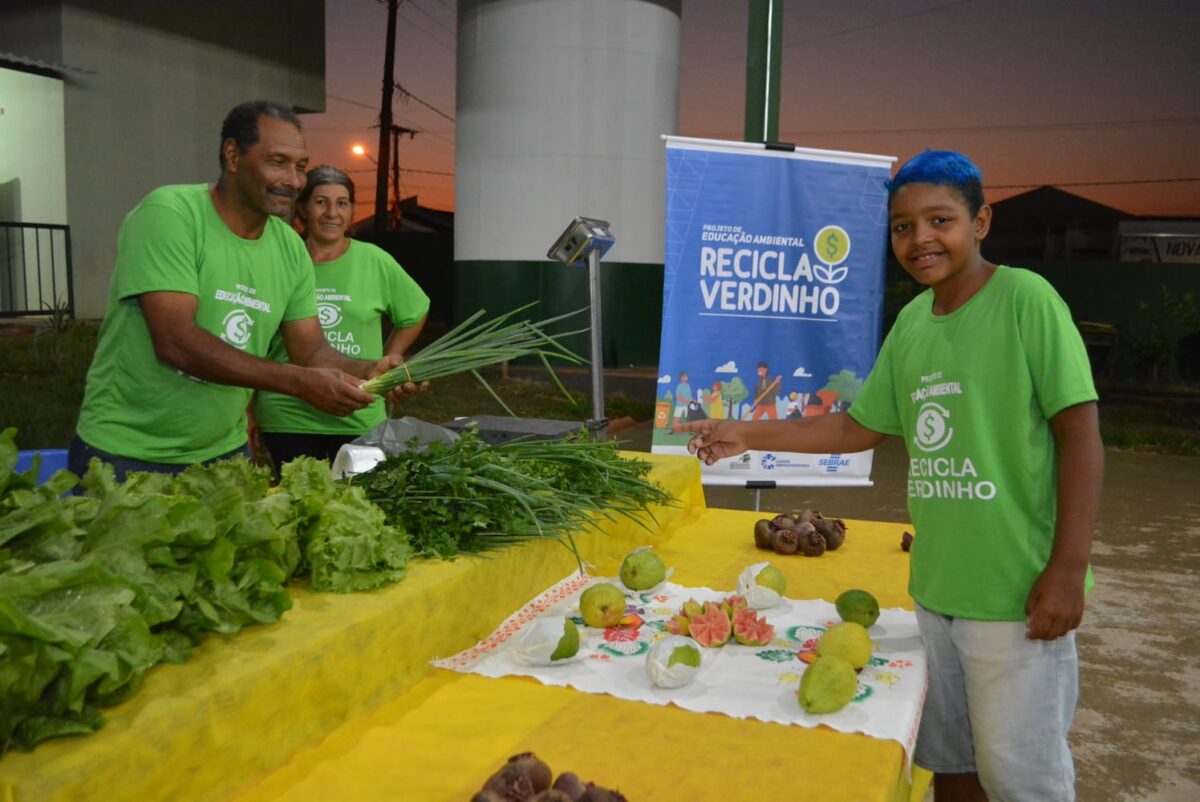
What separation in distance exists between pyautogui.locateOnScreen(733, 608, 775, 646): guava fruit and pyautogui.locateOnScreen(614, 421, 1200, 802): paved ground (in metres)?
1.08

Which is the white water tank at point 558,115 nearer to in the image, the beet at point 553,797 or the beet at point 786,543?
the beet at point 786,543

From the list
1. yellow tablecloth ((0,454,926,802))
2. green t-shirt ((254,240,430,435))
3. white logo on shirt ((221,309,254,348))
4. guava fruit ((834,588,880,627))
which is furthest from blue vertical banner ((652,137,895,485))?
yellow tablecloth ((0,454,926,802))

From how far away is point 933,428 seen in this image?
196 cm

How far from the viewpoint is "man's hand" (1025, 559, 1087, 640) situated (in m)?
1.78

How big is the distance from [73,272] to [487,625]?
28.4ft

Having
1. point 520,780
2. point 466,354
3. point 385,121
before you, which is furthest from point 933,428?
point 385,121

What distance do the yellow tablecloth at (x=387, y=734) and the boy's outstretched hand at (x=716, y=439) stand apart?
2.54 feet

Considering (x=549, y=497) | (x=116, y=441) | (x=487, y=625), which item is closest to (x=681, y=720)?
(x=487, y=625)

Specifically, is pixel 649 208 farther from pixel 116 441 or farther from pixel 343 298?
pixel 116 441

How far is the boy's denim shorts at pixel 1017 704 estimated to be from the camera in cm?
187

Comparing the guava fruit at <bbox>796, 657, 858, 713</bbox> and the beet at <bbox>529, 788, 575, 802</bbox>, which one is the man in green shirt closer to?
the guava fruit at <bbox>796, 657, 858, 713</bbox>

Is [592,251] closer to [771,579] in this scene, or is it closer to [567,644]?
[771,579]

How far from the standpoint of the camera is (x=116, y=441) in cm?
246

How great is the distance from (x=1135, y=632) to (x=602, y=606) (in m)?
3.45
